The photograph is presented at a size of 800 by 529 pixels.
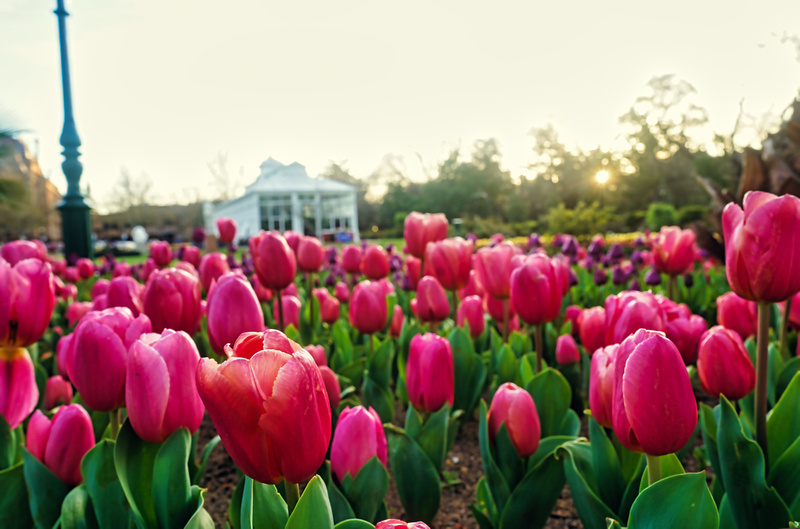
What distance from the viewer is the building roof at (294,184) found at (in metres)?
28.5

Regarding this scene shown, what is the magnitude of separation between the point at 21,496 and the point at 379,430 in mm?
645

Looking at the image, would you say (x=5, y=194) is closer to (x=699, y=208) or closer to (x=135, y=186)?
(x=699, y=208)

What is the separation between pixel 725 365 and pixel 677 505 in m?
0.60

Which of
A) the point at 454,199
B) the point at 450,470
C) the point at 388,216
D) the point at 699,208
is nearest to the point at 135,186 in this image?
the point at 388,216

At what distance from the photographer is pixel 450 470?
1791 mm

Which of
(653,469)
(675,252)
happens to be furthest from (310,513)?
(675,252)

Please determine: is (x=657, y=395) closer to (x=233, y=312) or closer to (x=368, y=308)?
(x=233, y=312)

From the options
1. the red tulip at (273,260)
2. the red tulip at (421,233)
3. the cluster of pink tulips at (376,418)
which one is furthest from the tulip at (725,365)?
the red tulip at (421,233)

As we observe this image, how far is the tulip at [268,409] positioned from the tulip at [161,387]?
286 millimetres

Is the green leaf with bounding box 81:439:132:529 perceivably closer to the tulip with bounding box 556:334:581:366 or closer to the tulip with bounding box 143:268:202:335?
the tulip with bounding box 143:268:202:335

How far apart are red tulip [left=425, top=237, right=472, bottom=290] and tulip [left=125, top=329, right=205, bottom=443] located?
133cm

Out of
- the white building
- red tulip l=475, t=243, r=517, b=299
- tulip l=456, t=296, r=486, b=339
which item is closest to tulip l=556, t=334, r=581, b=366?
red tulip l=475, t=243, r=517, b=299

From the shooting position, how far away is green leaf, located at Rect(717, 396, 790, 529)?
0.84m

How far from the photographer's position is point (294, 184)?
29156 millimetres
